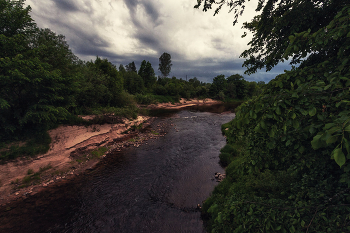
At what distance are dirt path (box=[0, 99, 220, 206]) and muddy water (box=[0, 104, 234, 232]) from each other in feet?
4.46

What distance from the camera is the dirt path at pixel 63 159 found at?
10655 millimetres

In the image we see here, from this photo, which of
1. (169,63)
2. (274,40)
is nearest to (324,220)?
(274,40)

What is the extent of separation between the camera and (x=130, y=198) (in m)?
10.2

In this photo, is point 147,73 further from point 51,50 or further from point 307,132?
point 307,132

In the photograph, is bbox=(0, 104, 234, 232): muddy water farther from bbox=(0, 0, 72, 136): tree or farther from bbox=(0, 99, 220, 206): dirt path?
bbox=(0, 0, 72, 136): tree

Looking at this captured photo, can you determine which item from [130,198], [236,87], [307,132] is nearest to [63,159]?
[130,198]

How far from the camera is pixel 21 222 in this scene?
8305mm

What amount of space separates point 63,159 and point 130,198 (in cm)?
865

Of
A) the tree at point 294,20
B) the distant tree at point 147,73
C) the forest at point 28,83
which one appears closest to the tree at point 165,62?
the distant tree at point 147,73

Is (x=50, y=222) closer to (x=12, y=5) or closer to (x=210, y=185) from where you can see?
(x=210, y=185)

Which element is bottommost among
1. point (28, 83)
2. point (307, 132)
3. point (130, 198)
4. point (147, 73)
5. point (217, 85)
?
point (130, 198)

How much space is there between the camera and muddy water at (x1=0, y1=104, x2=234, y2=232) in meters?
8.29

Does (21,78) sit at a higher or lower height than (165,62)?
lower

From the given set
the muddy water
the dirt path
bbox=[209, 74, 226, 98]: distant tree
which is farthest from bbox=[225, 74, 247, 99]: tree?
the muddy water
